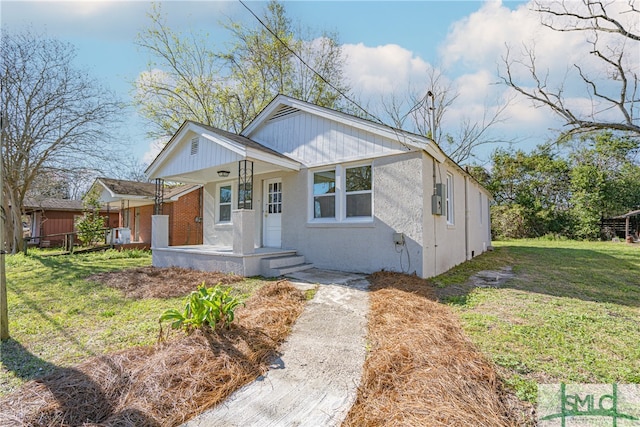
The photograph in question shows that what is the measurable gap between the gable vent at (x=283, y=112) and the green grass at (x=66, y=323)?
5.15m

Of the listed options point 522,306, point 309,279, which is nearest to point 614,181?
point 522,306

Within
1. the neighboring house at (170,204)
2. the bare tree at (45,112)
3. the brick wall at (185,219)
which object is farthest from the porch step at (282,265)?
the bare tree at (45,112)

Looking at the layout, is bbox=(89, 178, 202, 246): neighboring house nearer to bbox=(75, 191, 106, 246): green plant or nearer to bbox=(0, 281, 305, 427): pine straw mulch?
bbox=(75, 191, 106, 246): green plant

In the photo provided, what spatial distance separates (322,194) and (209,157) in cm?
334

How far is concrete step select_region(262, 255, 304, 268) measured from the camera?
7531mm

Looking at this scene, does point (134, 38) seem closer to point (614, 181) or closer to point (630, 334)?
point (630, 334)

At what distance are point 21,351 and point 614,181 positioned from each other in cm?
2985

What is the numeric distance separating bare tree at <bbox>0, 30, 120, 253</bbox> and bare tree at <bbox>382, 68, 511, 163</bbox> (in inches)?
715

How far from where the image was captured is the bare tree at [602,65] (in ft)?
38.9

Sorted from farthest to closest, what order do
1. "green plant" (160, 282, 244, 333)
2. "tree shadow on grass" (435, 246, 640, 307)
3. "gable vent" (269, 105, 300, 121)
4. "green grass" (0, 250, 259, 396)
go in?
"gable vent" (269, 105, 300, 121), "tree shadow on grass" (435, 246, 640, 307), "green plant" (160, 282, 244, 333), "green grass" (0, 250, 259, 396)

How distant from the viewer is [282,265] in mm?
7766

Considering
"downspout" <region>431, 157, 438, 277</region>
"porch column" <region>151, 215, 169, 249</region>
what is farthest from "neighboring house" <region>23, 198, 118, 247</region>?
"downspout" <region>431, 157, 438, 277</region>

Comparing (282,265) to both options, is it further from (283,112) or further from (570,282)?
(570,282)

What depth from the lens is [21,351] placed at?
3.55 m
